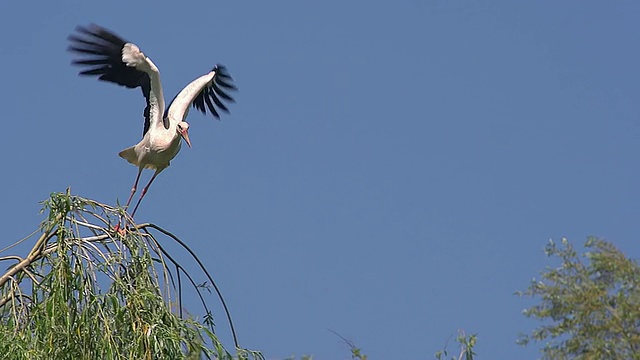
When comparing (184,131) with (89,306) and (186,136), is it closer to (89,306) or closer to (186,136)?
(186,136)

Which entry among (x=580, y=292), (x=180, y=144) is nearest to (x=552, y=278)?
(x=580, y=292)

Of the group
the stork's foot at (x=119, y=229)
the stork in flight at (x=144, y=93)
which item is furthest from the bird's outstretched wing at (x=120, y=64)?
the stork's foot at (x=119, y=229)

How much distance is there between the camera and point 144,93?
770 cm

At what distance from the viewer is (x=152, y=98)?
299 inches

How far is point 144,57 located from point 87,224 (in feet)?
8.26

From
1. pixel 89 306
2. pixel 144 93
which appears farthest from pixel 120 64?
pixel 89 306

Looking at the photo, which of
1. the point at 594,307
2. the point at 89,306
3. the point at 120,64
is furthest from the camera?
the point at 594,307

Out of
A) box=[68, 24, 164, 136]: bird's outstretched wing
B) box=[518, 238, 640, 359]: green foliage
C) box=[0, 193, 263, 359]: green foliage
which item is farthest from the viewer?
box=[518, 238, 640, 359]: green foliage

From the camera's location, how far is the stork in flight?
7.45 metres

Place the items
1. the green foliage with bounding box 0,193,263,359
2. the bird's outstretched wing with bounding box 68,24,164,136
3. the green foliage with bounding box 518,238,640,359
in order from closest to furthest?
the green foliage with bounding box 0,193,263,359 → the bird's outstretched wing with bounding box 68,24,164,136 → the green foliage with bounding box 518,238,640,359

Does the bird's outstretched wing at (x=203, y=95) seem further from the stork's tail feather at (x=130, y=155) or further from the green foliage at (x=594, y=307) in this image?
the green foliage at (x=594, y=307)

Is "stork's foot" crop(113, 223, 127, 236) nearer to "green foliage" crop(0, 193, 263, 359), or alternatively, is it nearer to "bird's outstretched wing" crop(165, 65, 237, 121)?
"green foliage" crop(0, 193, 263, 359)

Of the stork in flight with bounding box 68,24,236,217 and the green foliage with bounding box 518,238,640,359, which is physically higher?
the green foliage with bounding box 518,238,640,359

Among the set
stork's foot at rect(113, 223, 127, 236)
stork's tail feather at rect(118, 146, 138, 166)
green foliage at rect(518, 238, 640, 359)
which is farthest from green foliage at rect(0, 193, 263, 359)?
green foliage at rect(518, 238, 640, 359)
